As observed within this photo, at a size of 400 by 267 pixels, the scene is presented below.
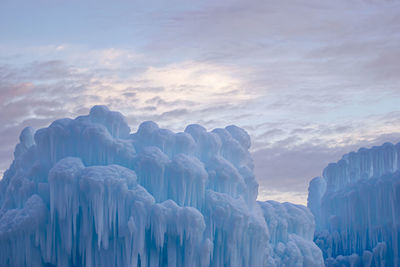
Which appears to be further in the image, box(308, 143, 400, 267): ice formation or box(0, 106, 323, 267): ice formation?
box(308, 143, 400, 267): ice formation

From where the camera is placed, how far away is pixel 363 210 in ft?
153

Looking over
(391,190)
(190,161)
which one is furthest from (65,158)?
(391,190)

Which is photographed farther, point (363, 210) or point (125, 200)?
point (363, 210)

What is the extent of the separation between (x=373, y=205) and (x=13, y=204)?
2568cm

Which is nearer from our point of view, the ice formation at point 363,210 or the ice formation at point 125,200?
the ice formation at point 125,200

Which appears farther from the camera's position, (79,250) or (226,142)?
(226,142)

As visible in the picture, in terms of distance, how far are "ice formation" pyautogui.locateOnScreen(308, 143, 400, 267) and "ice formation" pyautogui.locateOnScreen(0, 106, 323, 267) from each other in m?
10.9

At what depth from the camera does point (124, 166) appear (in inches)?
1294

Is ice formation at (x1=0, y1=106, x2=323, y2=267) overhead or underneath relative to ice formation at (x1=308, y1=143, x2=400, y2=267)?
overhead

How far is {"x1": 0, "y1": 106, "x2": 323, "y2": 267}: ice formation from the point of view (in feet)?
99.1

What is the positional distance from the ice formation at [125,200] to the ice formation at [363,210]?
1086 cm

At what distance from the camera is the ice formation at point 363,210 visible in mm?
44562

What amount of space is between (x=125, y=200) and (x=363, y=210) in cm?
2225

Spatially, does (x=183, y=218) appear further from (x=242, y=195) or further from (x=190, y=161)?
(x=242, y=195)
